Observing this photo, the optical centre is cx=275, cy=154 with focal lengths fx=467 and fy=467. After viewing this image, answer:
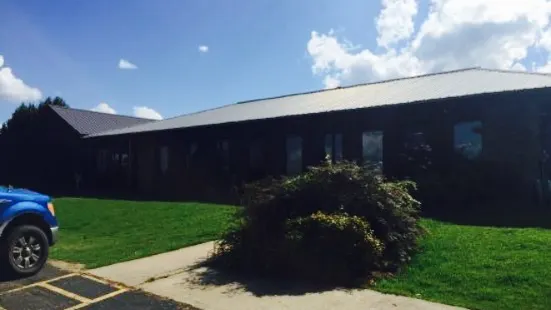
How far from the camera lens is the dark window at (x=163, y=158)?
24.1m

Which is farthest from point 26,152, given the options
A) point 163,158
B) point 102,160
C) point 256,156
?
point 256,156

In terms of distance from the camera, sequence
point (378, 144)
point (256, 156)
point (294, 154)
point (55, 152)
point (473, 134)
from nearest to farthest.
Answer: point (473, 134) → point (378, 144) → point (294, 154) → point (256, 156) → point (55, 152)

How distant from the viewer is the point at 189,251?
8914mm

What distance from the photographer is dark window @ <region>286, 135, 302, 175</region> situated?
59.7 ft

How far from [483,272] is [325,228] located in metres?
2.13

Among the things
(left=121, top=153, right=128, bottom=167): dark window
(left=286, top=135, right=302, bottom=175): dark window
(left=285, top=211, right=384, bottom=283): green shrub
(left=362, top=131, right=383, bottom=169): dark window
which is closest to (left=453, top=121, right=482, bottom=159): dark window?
(left=362, top=131, right=383, bottom=169): dark window

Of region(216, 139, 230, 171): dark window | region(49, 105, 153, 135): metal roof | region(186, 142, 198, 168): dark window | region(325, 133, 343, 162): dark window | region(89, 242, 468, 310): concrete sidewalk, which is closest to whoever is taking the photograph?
region(89, 242, 468, 310): concrete sidewalk

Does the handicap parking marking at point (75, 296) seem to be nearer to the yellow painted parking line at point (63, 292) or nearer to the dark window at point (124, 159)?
the yellow painted parking line at point (63, 292)

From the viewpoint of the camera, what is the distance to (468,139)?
13.7 meters

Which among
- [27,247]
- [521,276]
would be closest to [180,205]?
[27,247]

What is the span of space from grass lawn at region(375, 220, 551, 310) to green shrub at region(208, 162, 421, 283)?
0.45m

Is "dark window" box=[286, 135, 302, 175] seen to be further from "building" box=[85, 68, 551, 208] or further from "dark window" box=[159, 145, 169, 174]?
"dark window" box=[159, 145, 169, 174]

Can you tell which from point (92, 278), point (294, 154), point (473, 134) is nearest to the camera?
point (92, 278)

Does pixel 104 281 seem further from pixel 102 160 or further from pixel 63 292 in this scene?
pixel 102 160
